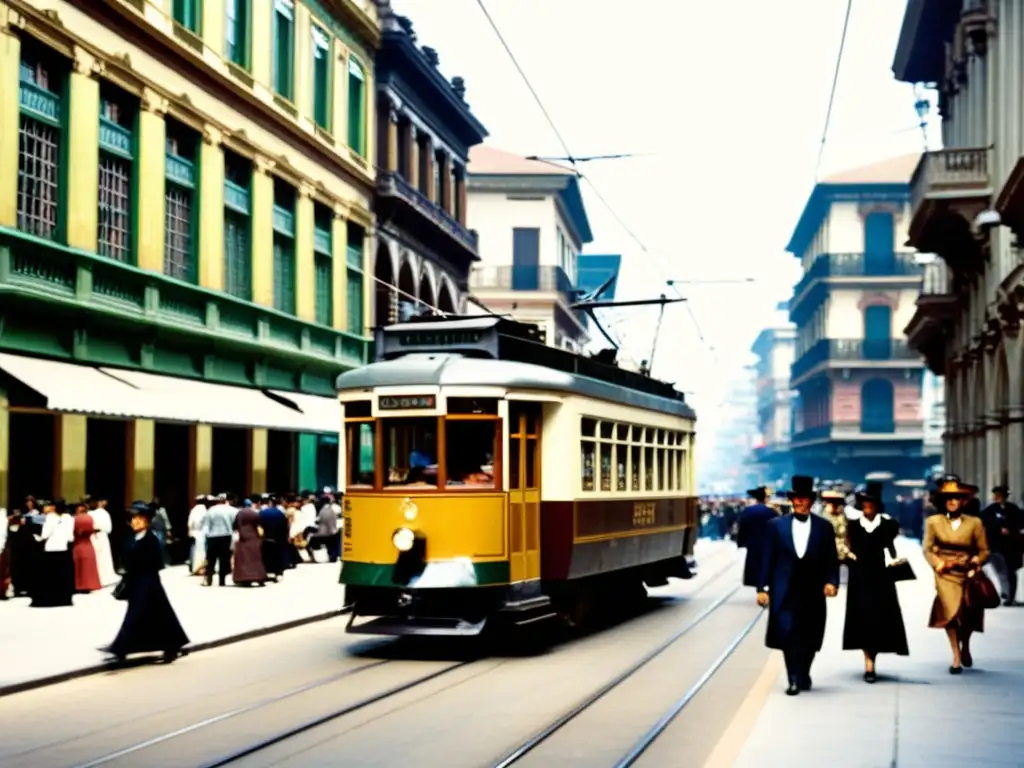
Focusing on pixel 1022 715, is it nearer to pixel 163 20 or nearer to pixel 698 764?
pixel 698 764

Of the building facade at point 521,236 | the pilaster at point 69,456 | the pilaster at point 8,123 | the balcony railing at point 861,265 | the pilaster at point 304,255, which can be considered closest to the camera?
the pilaster at point 8,123

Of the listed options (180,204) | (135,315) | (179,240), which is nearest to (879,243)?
(180,204)

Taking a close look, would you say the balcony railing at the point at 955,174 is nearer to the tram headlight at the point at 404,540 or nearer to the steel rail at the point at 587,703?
the steel rail at the point at 587,703

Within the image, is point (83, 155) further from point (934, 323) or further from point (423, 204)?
point (934, 323)

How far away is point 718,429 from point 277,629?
176m

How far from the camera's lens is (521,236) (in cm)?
6066

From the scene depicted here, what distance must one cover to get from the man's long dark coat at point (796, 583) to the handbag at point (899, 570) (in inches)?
26.0

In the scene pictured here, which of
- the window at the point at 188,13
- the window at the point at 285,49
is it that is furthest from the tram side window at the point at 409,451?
the window at the point at 285,49

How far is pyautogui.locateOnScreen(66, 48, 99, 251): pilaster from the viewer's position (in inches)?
936

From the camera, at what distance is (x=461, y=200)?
49531 millimetres

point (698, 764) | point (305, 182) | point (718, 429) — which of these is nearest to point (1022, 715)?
point (698, 764)

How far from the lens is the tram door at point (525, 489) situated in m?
15.1

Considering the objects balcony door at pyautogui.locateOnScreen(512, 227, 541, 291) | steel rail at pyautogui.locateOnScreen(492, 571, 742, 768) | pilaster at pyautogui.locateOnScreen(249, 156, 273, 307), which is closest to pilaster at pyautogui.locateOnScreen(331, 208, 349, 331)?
pilaster at pyautogui.locateOnScreen(249, 156, 273, 307)

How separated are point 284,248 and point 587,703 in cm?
2361
